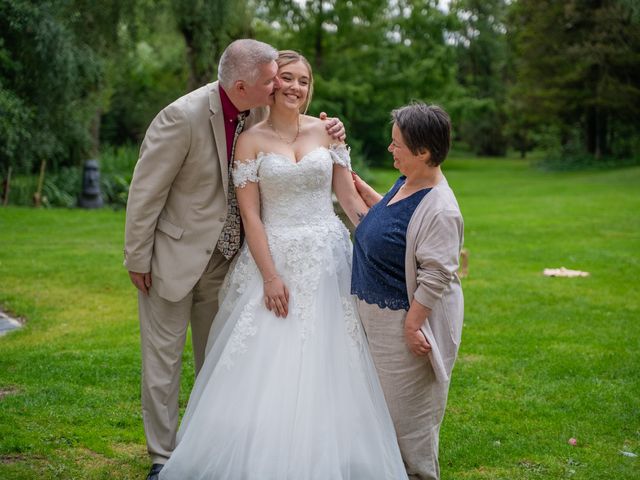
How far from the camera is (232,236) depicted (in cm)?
405

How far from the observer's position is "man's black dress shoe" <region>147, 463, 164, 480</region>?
390 centimetres

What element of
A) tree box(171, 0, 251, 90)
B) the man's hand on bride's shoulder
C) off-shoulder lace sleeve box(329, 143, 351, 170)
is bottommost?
off-shoulder lace sleeve box(329, 143, 351, 170)

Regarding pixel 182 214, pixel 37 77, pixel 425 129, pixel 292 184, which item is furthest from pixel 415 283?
pixel 37 77

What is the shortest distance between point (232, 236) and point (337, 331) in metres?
0.73

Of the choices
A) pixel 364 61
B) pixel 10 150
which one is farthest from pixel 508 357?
pixel 364 61

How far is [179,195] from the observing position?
12.8ft

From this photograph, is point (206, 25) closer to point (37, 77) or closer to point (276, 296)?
point (37, 77)

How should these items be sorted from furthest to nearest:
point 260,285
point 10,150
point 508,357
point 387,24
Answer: point 387,24 → point 10,150 → point 508,357 → point 260,285

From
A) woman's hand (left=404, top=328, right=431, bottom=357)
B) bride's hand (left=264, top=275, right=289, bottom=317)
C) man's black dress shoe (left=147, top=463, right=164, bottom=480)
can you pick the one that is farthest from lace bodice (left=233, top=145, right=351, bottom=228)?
man's black dress shoe (left=147, top=463, right=164, bottom=480)

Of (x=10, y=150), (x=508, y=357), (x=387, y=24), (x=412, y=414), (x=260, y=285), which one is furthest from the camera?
(x=387, y=24)

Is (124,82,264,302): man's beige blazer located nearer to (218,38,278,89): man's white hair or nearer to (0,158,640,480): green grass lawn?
(218,38,278,89): man's white hair

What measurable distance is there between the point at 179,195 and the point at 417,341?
4.41 feet

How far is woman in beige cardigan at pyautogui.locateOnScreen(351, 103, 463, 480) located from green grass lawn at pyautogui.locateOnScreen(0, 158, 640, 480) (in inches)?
32.3

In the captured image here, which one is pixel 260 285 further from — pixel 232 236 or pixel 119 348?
pixel 119 348
